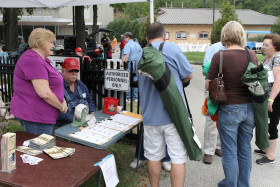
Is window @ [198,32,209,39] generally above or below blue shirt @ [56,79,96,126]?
above

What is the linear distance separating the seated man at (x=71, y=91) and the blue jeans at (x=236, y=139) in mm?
1878

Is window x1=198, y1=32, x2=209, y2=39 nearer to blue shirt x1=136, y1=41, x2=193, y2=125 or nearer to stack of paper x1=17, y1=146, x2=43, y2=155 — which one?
blue shirt x1=136, y1=41, x2=193, y2=125

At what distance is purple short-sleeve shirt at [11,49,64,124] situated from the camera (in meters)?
2.58

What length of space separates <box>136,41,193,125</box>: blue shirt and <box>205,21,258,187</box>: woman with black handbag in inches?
13.9

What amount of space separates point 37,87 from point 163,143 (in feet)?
4.49

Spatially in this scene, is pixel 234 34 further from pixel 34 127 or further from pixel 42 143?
pixel 34 127

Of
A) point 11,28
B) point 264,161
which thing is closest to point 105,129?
point 264,161

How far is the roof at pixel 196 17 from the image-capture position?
4025 centimetres

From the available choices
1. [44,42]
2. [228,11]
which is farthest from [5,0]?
[228,11]

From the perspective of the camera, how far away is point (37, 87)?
2572 millimetres

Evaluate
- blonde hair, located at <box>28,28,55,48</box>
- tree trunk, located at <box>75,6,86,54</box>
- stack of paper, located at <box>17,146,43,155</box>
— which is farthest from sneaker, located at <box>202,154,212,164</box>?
tree trunk, located at <box>75,6,86,54</box>

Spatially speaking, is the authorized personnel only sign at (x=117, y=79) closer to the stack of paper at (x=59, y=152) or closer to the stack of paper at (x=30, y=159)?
the stack of paper at (x=59, y=152)

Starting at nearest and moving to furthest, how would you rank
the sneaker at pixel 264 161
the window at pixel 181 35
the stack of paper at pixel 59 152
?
the stack of paper at pixel 59 152 < the sneaker at pixel 264 161 < the window at pixel 181 35

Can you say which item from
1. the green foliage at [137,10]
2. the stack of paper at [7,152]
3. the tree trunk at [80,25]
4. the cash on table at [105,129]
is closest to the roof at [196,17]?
the green foliage at [137,10]
